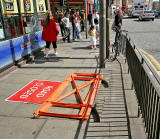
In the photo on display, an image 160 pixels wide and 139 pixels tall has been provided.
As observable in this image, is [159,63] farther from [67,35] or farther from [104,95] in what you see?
[67,35]

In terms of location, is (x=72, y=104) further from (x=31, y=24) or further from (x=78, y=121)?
(x=31, y=24)

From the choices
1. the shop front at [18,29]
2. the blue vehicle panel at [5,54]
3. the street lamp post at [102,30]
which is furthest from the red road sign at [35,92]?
the street lamp post at [102,30]

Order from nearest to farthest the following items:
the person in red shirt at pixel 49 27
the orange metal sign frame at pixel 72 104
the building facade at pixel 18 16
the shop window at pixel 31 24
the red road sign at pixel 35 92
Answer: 1. the orange metal sign frame at pixel 72 104
2. the red road sign at pixel 35 92
3. the building facade at pixel 18 16
4. the person in red shirt at pixel 49 27
5. the shop window at pixel 31 24

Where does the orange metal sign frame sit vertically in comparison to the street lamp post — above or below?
below

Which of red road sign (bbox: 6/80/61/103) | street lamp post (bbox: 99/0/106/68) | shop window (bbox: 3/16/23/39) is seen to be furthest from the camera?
shop window (bbox: 3/16/23/39)

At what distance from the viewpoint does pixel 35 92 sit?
15.4 feet

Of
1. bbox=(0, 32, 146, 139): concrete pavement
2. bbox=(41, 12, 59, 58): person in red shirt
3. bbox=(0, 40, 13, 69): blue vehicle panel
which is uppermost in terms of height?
bbox=(41, 12, 59, 58): person in red shirt

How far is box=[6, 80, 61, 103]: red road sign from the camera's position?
14.2 ft

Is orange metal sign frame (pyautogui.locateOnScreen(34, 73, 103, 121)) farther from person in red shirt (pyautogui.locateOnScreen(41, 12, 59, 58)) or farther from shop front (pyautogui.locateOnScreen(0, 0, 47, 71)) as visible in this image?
person in red shirt (pyautogui.locateOnScreen(41, 12, 59, 58))

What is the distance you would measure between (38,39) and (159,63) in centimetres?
519

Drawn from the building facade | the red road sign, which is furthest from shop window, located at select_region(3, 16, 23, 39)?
the red road sign

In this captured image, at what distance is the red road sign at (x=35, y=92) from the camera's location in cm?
434

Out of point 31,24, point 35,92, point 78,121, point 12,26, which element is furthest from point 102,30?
point 31,24

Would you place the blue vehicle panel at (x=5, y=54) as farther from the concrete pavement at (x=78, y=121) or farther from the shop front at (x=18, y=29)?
the concrete pavement at (x=78, y=121)
